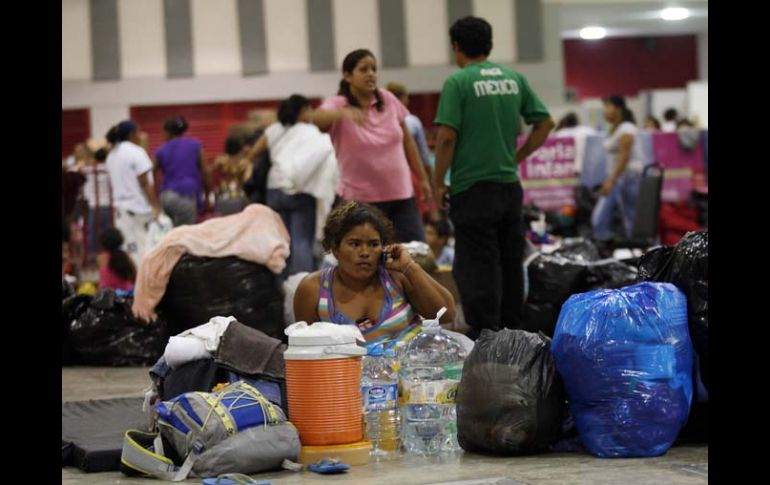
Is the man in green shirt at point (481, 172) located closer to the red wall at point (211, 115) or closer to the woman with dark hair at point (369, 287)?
the woman with dark hair at point (369, 287)

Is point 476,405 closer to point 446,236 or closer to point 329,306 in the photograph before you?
point 329,306

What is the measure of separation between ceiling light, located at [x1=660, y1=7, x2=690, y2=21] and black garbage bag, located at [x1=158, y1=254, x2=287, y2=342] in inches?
765

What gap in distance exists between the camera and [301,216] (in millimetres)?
9203

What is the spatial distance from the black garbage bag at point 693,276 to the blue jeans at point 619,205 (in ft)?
30.3

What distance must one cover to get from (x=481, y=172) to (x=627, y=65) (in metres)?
26.9

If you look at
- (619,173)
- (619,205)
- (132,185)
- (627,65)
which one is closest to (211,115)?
(619,205)

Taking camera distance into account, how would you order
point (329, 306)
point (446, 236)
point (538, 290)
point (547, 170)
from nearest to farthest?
point (329, 306), point (538, 290), point (446, 236), point (547, 170)

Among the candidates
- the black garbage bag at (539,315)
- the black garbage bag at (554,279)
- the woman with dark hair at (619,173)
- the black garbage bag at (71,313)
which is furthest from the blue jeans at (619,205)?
the black garbage bag at (71,313)

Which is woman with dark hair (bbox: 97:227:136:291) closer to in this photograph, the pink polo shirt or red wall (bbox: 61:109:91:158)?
the pink polo shirt

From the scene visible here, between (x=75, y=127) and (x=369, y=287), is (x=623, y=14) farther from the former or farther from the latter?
(x=369, y=287)

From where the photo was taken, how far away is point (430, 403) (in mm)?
5000
